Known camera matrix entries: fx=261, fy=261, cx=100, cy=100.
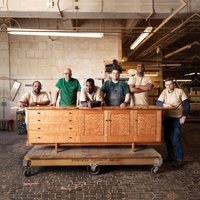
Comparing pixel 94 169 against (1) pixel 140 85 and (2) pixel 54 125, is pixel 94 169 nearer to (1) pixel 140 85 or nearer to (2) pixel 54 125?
(2) pixel 54 125

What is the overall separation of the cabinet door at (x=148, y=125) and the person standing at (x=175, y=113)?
356mm

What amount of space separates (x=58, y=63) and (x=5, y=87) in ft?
6.63

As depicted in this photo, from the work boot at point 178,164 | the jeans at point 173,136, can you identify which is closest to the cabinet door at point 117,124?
the jeans at point 173,136

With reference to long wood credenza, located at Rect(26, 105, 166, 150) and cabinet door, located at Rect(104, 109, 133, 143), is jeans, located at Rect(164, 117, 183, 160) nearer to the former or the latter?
long wood credenza, located at Rect(26, 105, 166, 150)

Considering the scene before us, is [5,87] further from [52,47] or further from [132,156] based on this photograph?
[132,156]

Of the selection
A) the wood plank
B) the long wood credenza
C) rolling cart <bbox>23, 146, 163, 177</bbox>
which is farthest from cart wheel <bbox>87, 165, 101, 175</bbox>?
the long wood credenza

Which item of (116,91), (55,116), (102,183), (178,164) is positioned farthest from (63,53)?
(102,183)

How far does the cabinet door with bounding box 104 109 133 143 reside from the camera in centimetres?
448

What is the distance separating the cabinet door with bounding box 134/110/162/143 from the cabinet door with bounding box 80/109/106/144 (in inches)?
23.8

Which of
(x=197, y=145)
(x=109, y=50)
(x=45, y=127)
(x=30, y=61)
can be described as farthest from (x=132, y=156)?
(x=30, y=61)

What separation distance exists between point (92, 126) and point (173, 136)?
159 centimetres

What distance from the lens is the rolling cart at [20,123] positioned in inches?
329

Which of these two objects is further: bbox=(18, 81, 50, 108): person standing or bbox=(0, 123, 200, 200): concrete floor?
bbox=(18, 81, 50, 108): person standing

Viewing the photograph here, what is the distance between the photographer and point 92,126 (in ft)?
14.7
